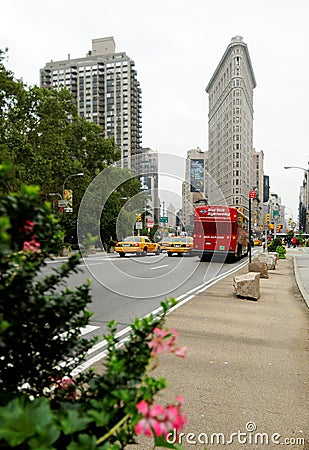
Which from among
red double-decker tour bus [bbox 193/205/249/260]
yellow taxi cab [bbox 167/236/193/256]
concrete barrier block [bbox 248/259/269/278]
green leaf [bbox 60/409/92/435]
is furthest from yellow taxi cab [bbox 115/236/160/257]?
green leaf [bbox 60/409/92/435]

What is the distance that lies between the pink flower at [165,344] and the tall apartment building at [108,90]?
152516 mm

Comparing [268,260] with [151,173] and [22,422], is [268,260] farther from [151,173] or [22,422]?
[22,422]

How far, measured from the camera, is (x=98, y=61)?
15838 cm

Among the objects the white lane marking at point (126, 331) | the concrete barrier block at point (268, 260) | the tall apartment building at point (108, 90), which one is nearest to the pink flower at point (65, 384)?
the white lane marking at point (126, 331)

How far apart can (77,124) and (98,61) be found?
117 m

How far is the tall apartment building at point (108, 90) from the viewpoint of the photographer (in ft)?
512

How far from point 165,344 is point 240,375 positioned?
444 cm

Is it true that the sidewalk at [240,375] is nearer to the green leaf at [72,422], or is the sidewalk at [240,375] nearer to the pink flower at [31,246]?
the green leaf at [72,422]

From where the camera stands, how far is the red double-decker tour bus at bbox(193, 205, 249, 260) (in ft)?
95.5

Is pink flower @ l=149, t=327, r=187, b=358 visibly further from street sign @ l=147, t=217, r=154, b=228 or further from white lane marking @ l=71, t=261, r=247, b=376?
street sign @ l=147, t=217, r=154, b=228

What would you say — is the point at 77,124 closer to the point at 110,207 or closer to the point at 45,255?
the point at 110,207

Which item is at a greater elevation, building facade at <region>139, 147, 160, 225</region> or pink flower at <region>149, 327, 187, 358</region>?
building facade at <region>139, 147, 160, 225</region>

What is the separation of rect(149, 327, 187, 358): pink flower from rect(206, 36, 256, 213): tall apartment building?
101m

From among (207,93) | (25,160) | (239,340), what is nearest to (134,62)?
(207,93)
